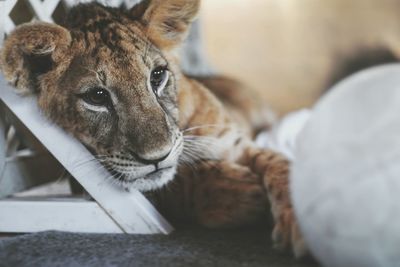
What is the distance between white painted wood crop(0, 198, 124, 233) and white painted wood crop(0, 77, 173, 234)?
3 centimetres

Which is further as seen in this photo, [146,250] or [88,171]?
[88,171]

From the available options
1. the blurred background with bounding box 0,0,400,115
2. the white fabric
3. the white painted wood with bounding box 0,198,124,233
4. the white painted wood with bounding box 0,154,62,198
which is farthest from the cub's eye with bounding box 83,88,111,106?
the blurred background with bounding box 0,0,400,115

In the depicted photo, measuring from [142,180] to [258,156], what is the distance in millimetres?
405

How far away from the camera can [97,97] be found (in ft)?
3.87

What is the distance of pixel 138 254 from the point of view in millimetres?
1021

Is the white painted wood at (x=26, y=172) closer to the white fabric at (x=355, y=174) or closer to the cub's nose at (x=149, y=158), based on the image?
the cub's nose at (x=149, y=158)

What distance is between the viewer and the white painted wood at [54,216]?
122 cm

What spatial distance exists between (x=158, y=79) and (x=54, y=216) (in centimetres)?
37

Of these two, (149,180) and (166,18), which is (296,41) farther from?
(149,180)

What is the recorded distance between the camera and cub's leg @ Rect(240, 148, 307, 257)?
3.24ft

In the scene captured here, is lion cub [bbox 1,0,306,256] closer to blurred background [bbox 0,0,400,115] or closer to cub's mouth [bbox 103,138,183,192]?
cub's mouth [bbox 103,138,183,192]

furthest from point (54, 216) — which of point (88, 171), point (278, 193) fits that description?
point (278, 193)

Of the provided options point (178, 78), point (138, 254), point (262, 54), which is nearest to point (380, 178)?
point (138, 254)

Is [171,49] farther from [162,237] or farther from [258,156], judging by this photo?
[162,237]
